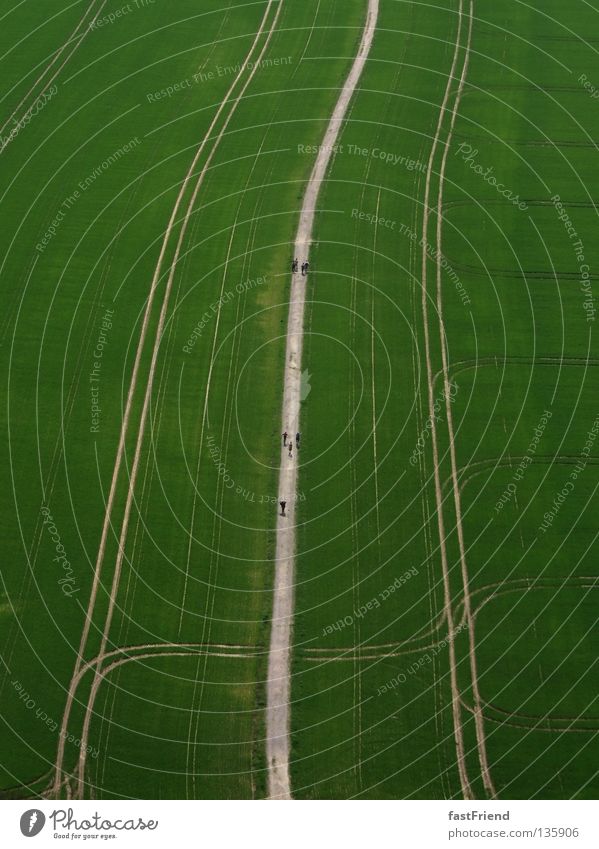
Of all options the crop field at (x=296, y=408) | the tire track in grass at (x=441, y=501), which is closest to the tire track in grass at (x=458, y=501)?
the crop field at (x=296, y=408)

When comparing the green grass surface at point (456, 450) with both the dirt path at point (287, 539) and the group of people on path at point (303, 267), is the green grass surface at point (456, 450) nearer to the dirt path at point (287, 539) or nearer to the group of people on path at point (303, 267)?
the dirt path at point (287, 539)

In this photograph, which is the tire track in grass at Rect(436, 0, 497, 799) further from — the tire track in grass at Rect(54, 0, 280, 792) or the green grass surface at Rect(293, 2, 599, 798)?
the tire track in grass at Rect(54, 0, 280, 792)

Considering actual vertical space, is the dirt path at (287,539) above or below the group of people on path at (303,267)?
below

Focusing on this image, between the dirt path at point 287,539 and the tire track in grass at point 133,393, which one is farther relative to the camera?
the tire track in grass at point 133,393

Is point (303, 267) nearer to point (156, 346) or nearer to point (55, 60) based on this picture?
point (156, 346)

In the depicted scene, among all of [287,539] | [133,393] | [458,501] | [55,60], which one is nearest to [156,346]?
[133,393]

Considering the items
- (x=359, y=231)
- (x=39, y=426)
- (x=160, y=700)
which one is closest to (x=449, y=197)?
(x=359, y=231)
